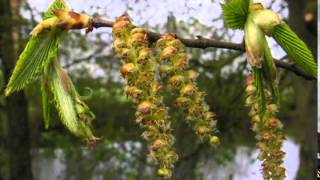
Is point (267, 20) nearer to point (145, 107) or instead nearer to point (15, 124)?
point (145, 107)

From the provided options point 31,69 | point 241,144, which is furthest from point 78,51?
point 31,69

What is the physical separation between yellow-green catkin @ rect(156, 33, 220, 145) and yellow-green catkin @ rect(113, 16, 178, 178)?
1cm

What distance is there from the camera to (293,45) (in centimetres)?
36

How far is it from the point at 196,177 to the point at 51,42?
83.2 inches

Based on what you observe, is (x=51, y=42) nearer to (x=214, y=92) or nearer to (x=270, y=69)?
(x=270, y=69)

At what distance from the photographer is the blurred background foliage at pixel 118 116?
1922mm

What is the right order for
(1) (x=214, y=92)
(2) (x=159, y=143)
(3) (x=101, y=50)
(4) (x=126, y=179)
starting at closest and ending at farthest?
(2) (x=159, y=143) < (1) (x=214, y=92) < (3) (x=101, y=50) < (4) (x=126, y=179)

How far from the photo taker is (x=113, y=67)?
2.40 meters

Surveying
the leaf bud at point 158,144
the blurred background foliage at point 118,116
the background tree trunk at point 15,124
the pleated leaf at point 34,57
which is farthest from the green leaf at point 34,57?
the background tree trunk at point 15,124

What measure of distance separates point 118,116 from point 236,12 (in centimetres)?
222

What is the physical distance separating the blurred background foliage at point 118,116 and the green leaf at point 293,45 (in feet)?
4.22

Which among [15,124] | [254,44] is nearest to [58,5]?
[254,44]

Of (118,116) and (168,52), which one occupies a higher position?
(168,52)

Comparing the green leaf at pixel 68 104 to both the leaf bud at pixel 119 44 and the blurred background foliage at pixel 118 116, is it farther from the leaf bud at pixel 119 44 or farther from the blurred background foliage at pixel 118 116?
the blurred background foliage at pixel 118 116
